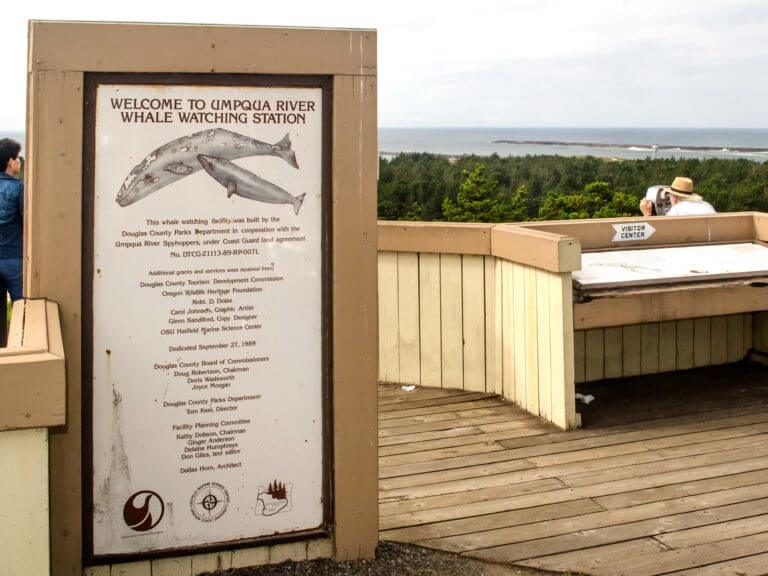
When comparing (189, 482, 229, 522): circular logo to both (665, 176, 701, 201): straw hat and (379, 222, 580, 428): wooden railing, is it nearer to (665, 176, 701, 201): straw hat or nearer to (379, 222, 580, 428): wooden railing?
(379, 222, 580, 428): wooden railing

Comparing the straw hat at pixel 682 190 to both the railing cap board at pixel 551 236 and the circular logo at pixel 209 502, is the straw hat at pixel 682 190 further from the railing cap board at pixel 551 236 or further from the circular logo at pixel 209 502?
the circular logo at pixel 209 502

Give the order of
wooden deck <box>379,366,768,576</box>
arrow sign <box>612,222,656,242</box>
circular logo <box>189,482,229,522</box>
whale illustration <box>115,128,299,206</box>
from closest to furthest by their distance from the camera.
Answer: whale illustration <box>115,128,299,206</box>
circular logo <box>189,482,229,522</box>
wooden deck <box>379,366,768,576</box>
arrow sign <box>612,222,656,242</box>

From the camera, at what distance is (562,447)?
5.00m

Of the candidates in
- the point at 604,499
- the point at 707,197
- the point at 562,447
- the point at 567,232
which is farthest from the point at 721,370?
the point at 707,197

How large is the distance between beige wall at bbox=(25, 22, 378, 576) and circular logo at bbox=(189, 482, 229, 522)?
0.65 feet

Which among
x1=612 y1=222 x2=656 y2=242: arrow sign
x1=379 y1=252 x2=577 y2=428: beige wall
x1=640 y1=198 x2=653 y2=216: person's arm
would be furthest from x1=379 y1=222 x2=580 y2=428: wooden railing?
x1=640 y1=198 x2=653 y2=216: person's arm

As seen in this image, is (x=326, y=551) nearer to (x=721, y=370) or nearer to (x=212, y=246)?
(x=212, y=246)

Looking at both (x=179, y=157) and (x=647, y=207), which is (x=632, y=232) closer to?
(x=647, y=207)

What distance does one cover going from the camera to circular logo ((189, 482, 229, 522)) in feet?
10.6

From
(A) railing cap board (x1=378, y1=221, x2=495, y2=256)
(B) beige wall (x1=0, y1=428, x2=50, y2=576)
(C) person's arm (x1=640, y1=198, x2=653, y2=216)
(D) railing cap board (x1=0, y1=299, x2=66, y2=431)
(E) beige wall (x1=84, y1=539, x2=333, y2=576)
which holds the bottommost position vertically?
(E) beige wall (x1=84, y1=539, x2=333, y2=576)

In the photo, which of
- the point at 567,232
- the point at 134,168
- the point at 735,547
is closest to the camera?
the point at 134,168

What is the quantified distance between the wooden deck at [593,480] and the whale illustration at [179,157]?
167cm

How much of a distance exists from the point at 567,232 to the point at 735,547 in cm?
288

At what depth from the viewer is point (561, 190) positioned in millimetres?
20984
